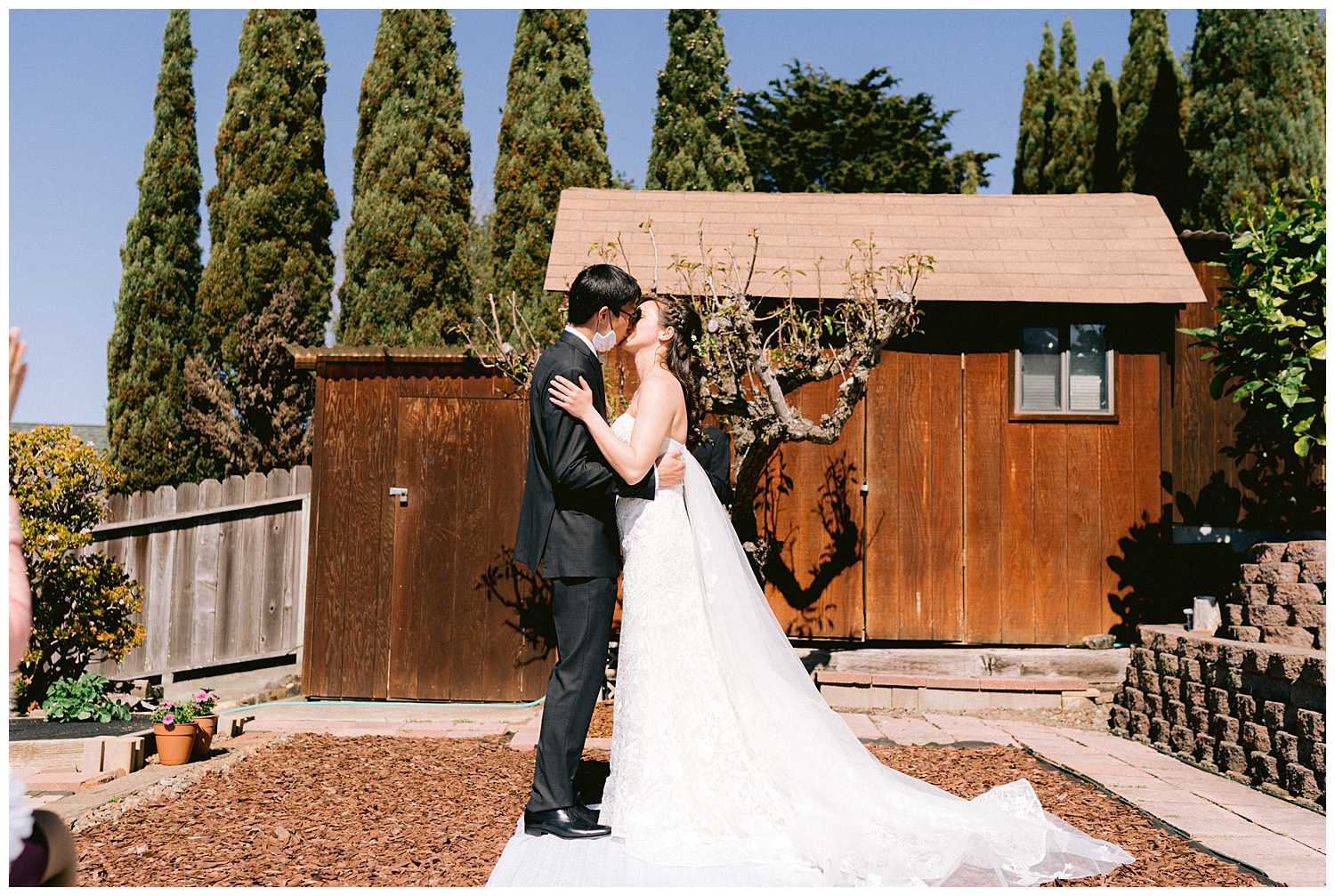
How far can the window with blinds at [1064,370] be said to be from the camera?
8.25 m

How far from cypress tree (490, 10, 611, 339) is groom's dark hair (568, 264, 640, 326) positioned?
1207 centimetres

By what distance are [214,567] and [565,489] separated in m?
5.77

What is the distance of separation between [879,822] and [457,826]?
5.44ft

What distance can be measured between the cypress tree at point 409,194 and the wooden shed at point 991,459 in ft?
24.9

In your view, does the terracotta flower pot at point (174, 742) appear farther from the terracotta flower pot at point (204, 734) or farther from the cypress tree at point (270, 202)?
the cypress tree at point (270, 202)

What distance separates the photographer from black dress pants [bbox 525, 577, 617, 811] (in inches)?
146

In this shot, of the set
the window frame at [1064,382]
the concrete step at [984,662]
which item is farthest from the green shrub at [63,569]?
the window frame at [1064,382]

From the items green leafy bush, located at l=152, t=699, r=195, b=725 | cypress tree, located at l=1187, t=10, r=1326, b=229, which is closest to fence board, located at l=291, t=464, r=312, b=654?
green leafy bush, located at l=152, t=699, r=195, b=725

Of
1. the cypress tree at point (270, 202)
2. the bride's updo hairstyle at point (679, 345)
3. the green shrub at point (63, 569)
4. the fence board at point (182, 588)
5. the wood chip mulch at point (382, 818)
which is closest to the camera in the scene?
the wood chip mulch at point (382, 818)

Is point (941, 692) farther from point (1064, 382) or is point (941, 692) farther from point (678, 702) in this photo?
point (678, 702)

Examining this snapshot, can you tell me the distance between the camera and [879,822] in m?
3.56

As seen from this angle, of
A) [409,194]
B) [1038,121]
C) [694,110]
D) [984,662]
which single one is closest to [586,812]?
[984,662]

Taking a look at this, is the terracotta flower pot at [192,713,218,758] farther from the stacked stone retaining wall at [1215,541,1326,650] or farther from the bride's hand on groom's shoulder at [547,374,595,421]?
the stacked stone retaining wall at [1215,541,1326,650]

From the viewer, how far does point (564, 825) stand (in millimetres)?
3684
